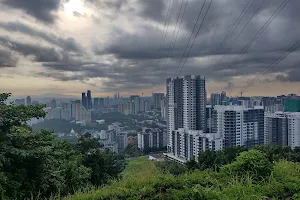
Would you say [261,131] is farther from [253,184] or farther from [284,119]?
[253,184]

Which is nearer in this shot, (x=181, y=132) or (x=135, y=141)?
(x=181, y=132)

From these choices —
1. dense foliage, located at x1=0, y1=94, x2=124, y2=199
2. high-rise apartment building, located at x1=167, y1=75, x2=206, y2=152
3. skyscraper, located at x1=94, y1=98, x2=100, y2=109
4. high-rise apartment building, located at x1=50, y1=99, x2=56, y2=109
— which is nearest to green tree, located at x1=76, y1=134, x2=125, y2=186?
dense foliage, located at x1=0, y1=94, x2=124, y2=199

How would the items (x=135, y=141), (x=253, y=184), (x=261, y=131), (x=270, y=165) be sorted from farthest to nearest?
(x=135, y=141), (x=261, y=131), (x=270, y=165), (x=253, y=184)

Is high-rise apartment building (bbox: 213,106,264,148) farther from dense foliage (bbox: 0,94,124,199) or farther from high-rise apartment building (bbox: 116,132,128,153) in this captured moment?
dense foliage (bbox: 0,94,124,199)

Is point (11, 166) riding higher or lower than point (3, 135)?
lower

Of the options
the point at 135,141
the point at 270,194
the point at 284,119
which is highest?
the point at 270,194

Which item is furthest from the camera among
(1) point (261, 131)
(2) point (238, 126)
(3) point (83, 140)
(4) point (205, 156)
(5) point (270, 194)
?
(1) point (261, 131)

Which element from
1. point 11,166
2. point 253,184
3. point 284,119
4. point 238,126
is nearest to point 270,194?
point 253,184

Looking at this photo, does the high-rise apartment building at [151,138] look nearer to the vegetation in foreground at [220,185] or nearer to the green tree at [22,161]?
the green tree at [22,161]
